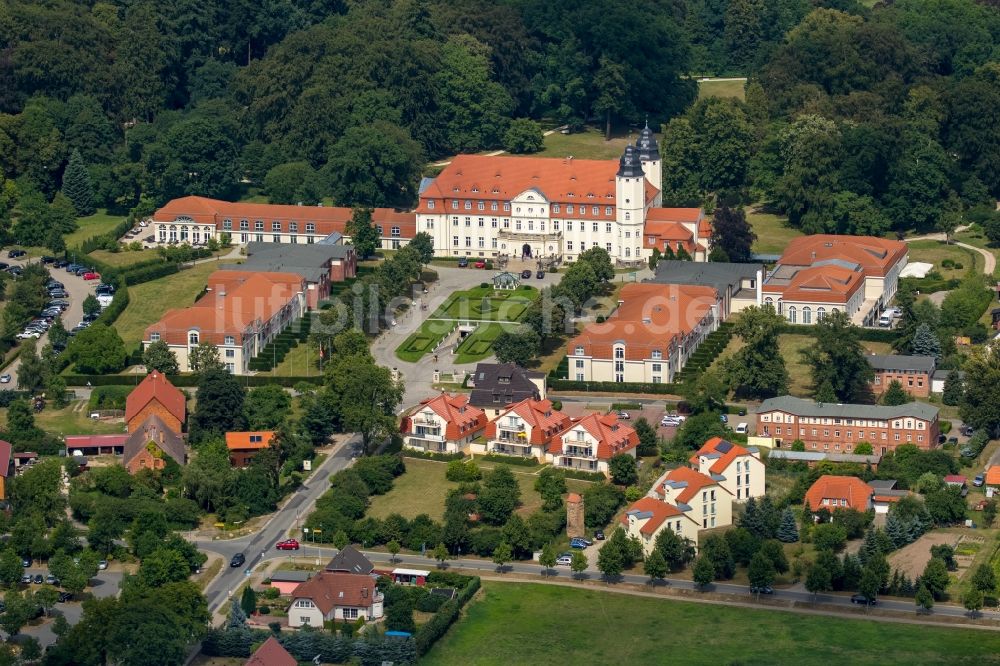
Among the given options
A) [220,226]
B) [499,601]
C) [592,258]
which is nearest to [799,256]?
[592,258]

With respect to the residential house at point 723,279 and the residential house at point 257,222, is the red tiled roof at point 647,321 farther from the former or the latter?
the residential house at point 257,222

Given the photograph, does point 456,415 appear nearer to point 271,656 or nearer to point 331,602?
point 331,602

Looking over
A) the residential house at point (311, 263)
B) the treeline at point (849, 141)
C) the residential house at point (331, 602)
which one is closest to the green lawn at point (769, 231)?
the treeline at point (849, 141)

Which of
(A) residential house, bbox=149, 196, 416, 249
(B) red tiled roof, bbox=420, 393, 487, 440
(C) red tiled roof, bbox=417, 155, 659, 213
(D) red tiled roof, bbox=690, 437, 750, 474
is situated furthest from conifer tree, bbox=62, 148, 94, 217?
(D) red tiled roof, bbox=690, 437, 750, 474

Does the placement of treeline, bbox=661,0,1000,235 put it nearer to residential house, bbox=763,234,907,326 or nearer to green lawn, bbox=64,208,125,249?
residential house, bbox=763,234,907,326

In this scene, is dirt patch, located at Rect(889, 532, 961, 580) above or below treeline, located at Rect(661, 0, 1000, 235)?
below
